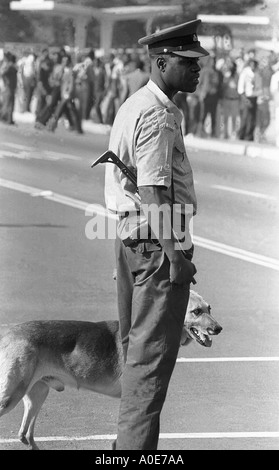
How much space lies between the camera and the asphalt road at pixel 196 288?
733cm

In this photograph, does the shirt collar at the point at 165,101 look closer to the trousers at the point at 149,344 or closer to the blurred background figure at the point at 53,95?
the trousers at the point at 149,344

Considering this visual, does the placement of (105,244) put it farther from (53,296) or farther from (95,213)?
(53,296)

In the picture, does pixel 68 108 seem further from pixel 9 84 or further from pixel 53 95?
pixel 9 84

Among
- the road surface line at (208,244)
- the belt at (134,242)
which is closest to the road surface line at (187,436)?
the belt at (134,242)

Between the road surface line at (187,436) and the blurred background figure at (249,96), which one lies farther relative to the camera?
the blurred background figure at (249,96)

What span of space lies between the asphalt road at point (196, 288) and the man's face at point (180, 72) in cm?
209

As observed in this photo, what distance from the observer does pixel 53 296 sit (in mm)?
11359

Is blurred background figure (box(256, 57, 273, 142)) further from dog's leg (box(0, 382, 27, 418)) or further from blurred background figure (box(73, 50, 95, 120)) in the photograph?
dog's leg (box(0, 382, 27, 418))

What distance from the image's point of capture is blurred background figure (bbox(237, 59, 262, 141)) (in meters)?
27.9

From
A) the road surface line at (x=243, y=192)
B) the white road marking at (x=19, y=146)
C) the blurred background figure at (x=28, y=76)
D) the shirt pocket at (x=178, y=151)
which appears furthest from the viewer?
the blurred background figure at (x=28, y=76)

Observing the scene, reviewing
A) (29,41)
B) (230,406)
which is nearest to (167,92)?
(230,406)

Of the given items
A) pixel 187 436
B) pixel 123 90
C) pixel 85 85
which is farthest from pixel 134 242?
pixel 85 85

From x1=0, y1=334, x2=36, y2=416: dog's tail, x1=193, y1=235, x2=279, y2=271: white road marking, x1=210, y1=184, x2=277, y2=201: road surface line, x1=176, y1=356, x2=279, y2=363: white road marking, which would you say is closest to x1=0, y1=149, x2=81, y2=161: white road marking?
x1=210, y1=184, x2=277, y2=201: road surface line
